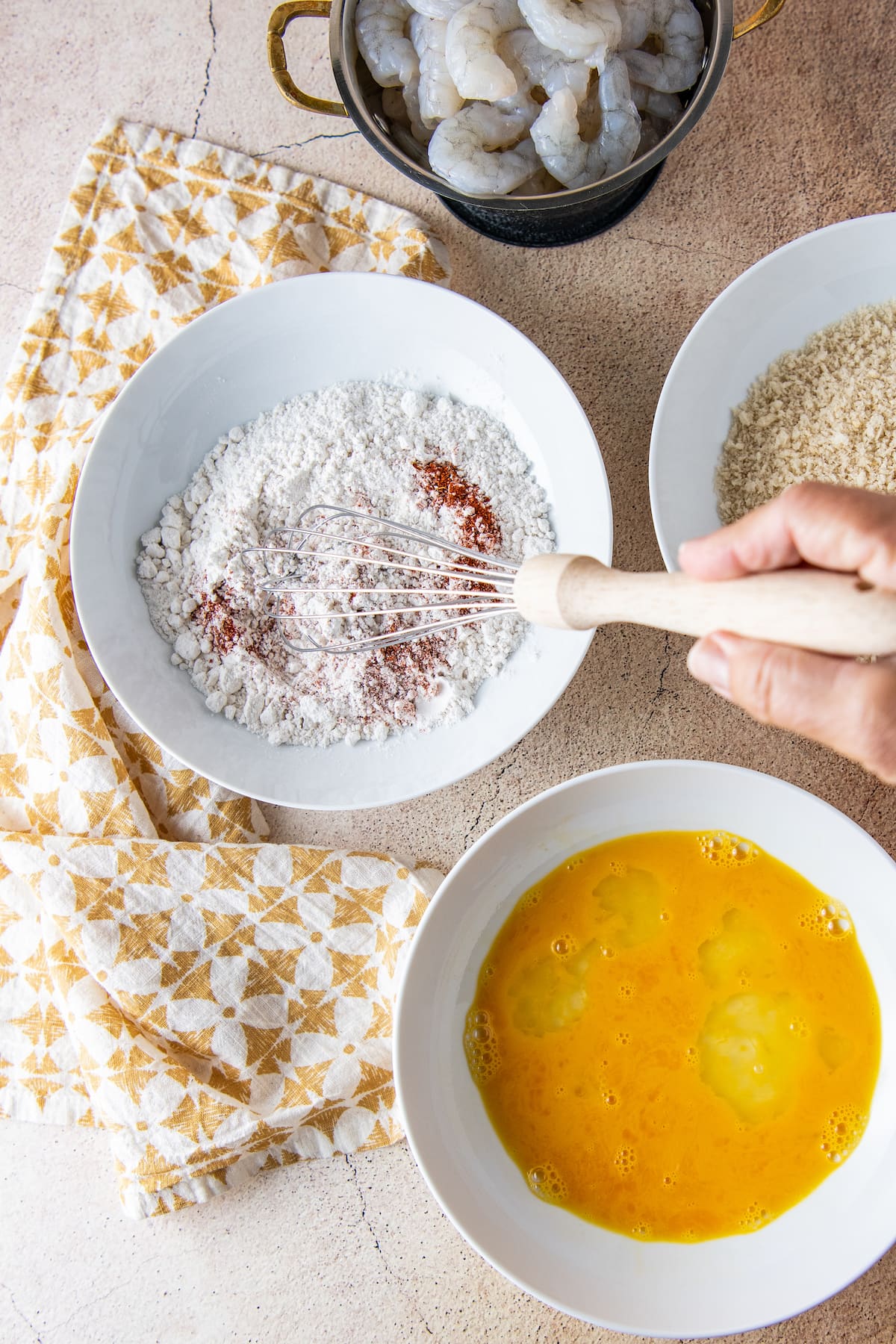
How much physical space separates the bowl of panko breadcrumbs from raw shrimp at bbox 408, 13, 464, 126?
0.83ft

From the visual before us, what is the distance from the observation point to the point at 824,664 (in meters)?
0.53

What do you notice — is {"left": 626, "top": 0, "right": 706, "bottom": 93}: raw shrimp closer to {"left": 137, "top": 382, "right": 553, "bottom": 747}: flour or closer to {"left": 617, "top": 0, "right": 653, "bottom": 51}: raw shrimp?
{"left": 617, "top": 0, "right": 653, "bottom": 51}: raw shrimp

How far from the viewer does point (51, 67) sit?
0.95 m

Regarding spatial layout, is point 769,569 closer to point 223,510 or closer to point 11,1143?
point 223,510

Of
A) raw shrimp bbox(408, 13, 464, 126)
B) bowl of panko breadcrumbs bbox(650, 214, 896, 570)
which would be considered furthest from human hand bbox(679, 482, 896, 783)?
raw shrimp bbox(408, 13, 464, 126)

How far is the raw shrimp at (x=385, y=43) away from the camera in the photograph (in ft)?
2.49

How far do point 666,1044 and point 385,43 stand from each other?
0.81m

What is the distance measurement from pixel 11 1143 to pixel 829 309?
102 centimetres

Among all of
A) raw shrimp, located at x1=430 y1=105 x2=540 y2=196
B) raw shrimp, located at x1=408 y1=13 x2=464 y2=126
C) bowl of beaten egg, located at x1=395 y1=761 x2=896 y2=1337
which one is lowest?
bowl of beaten egg, located at x1=395 y1=761 x2=896 y2=1337

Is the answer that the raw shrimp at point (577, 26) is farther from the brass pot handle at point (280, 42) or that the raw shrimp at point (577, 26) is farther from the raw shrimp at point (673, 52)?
the brass pot handle at point (280, 42)

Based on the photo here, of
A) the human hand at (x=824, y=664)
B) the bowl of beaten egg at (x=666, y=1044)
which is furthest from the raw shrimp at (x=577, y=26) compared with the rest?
the bowl of beaten egg at (x=666, y=1044)

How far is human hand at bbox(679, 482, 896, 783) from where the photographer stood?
0.52 metres

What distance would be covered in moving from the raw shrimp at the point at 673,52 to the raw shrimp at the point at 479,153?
0.10m

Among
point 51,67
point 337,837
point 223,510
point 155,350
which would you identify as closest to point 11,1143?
point 337,837
